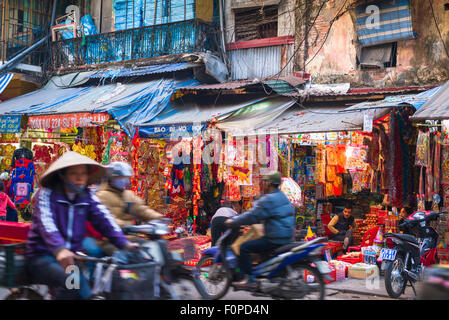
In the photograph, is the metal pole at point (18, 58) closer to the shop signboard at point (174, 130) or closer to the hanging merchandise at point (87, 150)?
the hanging merchandise at point (87, 150)

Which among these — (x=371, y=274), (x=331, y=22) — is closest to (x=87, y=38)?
(x=331, y=22)

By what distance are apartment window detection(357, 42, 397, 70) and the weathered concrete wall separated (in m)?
0.16

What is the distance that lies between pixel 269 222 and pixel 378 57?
6758 mm

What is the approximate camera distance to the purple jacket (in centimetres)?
402

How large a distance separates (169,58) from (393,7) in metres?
5.33

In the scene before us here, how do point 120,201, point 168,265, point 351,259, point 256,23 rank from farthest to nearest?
point 256,23
point 351,259
point 120,201
point 168,265

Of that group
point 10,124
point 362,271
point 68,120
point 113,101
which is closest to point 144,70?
point 113,101

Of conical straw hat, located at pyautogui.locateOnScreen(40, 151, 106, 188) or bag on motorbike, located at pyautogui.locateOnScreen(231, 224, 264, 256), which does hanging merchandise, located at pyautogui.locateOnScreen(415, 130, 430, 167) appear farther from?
conical straw hat, located at pyautogui.locateOnScreen(40, 151, 106, 188)

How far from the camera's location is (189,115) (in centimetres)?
1154

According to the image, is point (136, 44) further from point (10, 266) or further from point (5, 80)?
point (10, 266)

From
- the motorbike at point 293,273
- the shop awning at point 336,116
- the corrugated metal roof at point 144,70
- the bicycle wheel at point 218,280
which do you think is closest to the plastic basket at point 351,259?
the shop awning at point 336,116

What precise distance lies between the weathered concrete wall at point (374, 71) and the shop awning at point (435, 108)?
239 cm

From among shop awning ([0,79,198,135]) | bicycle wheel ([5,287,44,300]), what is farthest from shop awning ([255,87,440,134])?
bicycle wheel ([5,287,44,300])

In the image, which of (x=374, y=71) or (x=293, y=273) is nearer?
(x=293, y=273)
